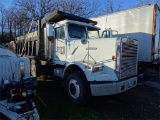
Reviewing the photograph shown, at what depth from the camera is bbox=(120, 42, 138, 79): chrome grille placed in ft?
15.4

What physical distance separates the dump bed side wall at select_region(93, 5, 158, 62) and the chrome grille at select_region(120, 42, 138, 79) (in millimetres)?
2124

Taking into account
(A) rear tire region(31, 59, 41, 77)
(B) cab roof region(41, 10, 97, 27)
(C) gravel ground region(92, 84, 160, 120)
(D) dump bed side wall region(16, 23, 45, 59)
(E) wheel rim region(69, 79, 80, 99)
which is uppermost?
(B) cab roof region(41, 10, 97, 27)

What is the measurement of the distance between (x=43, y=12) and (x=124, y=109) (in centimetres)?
2439

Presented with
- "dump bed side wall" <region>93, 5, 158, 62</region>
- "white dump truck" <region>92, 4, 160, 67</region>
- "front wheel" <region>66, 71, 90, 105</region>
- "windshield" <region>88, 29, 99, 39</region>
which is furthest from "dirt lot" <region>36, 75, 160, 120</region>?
"windshield" <region>88, 29, 99, 39</region>

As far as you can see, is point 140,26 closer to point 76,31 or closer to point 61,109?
point 76,31

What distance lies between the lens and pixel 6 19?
115ft

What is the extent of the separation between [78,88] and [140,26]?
15.3ft

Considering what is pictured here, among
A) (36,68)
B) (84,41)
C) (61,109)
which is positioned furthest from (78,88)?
(36,68)

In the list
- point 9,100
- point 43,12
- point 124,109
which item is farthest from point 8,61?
point 43,12

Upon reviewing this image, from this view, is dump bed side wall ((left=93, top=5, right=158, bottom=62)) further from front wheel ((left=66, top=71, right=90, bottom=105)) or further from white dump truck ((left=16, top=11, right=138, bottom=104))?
front wheel ((left=66, top=71, right=90, bottom=105))

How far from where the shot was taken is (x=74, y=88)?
493 centimetres

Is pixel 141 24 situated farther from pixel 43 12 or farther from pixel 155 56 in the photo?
pixel 43 12

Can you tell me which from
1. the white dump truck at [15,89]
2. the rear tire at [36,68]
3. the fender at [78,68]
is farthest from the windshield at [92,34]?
the white dump truck at [15,89]

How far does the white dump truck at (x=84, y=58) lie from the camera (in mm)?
4484
